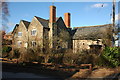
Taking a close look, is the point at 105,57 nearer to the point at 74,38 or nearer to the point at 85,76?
the point at 85,76

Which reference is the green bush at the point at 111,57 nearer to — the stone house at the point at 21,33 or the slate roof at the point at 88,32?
the slate roof at the point at 88,32

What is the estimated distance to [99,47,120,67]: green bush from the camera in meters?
11.2

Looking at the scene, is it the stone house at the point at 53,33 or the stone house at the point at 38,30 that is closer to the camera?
the stone house at the point at 53,33

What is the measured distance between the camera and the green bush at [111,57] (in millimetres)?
11195

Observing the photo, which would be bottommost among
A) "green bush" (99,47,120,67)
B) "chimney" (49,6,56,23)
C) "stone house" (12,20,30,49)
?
"green bush" (99,47,120,67)

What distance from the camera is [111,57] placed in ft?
37.6

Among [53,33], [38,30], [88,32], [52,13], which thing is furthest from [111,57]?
[38,30]

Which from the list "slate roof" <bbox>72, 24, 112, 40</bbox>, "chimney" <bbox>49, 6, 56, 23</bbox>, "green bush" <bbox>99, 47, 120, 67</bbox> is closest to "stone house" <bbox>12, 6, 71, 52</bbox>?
"chimney" <bbox>49, 6, 56, 23</bbox>

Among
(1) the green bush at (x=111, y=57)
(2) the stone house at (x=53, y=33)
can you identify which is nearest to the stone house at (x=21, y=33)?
(2) the stone house at (x=53, y=33)

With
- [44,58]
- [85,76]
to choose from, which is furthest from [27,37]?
[85,76]

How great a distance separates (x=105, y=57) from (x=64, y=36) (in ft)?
46.2

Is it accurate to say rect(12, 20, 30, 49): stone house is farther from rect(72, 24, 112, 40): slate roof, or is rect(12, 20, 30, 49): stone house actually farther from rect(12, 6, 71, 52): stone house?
rect(72, 24, 112, 40): slate roof

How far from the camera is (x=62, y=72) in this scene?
11242mm

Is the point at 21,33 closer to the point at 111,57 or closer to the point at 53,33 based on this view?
the point at 53,33
